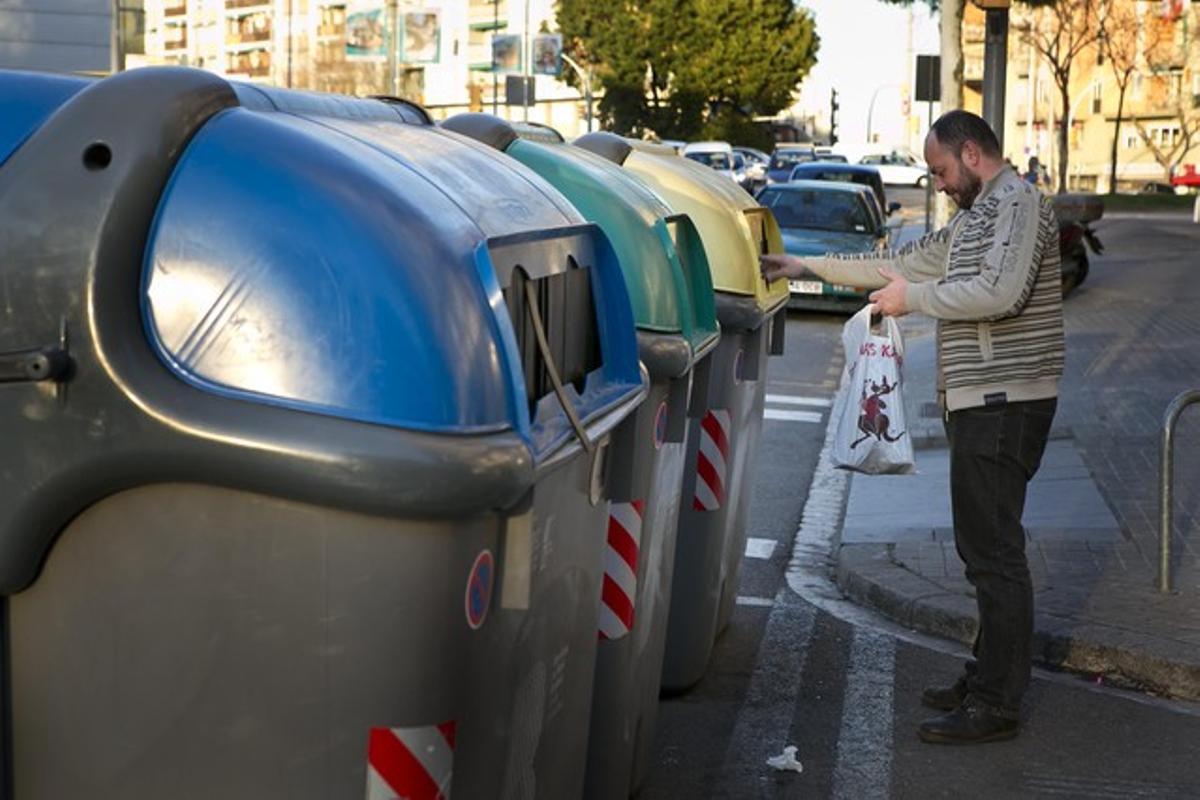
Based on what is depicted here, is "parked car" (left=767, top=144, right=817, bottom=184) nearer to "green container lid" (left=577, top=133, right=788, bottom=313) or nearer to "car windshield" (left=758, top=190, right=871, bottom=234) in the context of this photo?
"car windshield" (left=758, top=190, right=871, bottom=234)

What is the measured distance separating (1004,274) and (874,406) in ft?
3.66

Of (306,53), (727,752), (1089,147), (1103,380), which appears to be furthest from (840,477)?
(306,53)

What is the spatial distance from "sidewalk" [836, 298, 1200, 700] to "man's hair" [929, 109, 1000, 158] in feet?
6.71

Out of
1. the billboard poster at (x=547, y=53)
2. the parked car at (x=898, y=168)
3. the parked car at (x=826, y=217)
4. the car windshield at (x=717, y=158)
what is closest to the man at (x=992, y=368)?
the parked car at (x=826, y=217)

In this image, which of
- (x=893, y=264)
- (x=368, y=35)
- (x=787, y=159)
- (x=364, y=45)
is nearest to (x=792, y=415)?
(x=893, y=264)

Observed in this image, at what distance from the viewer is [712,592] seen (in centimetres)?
681

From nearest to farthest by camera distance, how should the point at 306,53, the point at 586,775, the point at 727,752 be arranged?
1. the point at 586,775
2. the point at 727,752
3. the point at 306,53

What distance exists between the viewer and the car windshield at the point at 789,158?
63.1 m

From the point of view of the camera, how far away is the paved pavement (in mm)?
7305

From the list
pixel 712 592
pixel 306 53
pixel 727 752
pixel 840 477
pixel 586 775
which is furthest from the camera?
pixel 306 53

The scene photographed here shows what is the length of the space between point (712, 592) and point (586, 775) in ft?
5.93

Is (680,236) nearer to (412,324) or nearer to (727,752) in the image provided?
(727,752)

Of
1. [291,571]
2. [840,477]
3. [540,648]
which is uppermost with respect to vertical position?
[291,571]

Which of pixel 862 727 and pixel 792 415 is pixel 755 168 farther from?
pixel 862 727
